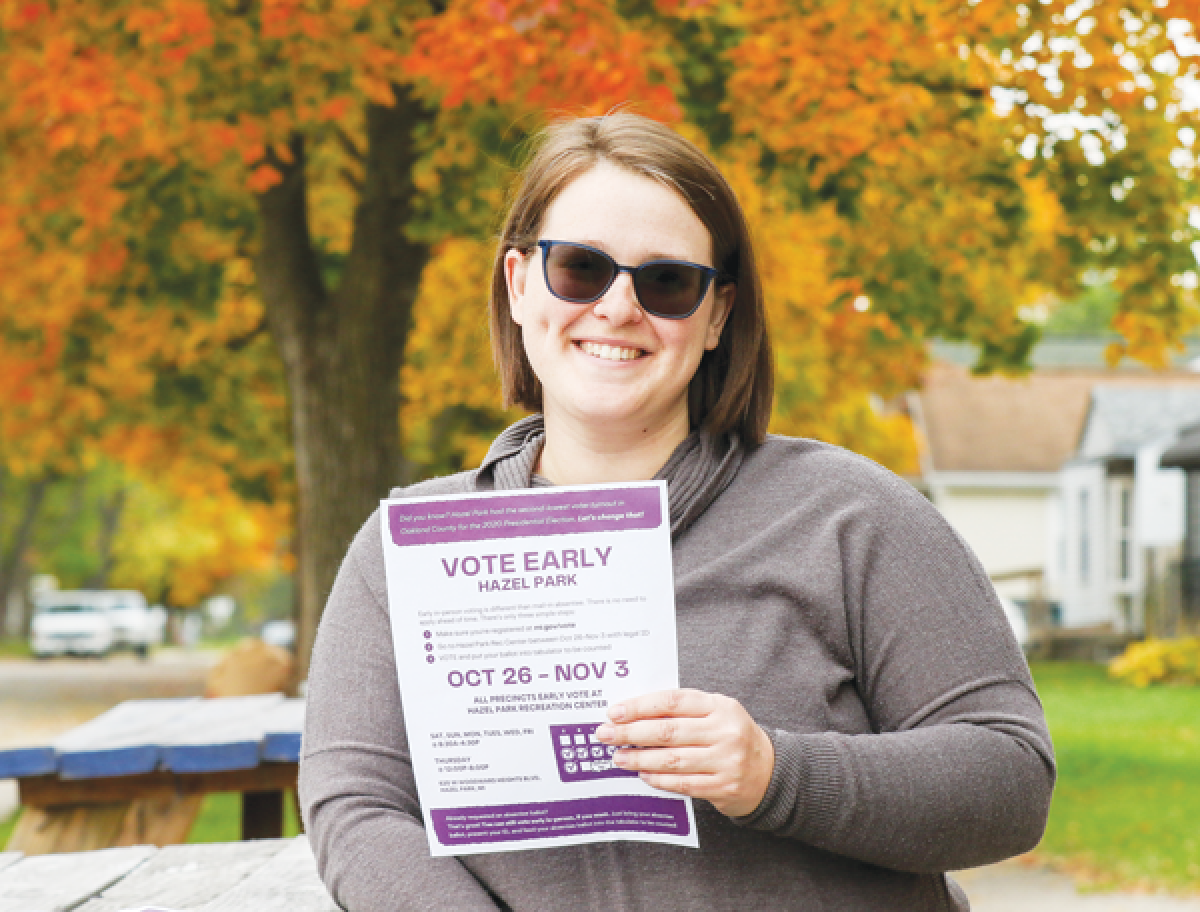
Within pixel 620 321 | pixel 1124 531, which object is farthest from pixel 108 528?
pixel 620 321

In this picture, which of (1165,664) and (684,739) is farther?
(1165,664)

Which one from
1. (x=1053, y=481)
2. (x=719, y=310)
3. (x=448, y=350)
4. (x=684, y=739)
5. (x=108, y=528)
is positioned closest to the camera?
(x=684, y=739)

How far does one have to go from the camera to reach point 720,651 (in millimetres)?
2178

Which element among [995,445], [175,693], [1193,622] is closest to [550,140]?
[175,693]

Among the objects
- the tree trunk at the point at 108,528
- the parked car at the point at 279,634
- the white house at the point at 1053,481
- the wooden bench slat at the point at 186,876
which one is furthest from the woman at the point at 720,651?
the tree trunk at the point at 108,528

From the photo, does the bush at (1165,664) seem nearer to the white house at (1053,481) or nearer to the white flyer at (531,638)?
the white house at (1053,481)

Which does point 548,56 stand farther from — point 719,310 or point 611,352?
point 611,352

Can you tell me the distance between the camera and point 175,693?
22453 millimetres

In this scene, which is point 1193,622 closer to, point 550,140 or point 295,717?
point 295,717

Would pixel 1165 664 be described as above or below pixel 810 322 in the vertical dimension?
below

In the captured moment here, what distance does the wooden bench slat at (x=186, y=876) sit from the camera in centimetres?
269

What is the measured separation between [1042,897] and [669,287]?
5872 millimetres

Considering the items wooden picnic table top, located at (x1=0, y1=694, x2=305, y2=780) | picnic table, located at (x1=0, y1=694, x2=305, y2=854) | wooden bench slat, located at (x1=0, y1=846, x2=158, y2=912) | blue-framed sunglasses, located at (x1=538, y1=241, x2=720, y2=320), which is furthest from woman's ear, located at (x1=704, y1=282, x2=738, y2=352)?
picnic table, located at (x1=0, y1=694, x2=305, y2=854)

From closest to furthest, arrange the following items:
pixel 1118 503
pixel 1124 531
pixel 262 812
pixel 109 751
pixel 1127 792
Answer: pixel 109 751, pixel 262 812, pixel 1127 792, pixel 1124 531, pixel 1118 503
